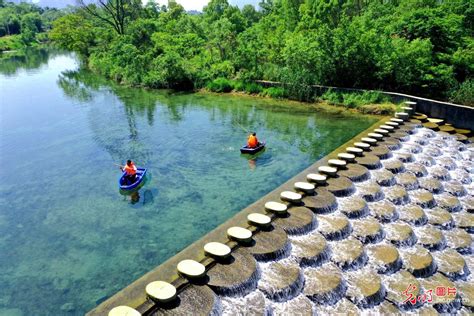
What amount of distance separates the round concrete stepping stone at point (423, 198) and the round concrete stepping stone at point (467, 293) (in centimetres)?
296

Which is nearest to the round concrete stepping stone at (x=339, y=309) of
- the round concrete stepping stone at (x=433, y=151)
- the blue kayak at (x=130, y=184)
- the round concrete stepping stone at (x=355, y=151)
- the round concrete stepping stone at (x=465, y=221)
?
the round concrete stepping stone at (x=465, y=221)

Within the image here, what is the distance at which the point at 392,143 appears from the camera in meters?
14.0

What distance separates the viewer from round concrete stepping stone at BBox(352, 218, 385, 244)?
27.0 feet

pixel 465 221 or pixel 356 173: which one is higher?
pixel 356 173

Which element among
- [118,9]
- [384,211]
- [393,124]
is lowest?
[384,211]

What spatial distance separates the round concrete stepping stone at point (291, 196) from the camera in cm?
927

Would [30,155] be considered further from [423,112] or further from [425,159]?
[423,112]

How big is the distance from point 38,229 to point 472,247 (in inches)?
477

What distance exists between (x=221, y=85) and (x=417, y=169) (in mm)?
18348

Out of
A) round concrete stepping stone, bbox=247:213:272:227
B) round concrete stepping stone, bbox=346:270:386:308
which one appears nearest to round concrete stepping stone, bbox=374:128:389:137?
round concrete stepping stone, bbox=247:213:272:227

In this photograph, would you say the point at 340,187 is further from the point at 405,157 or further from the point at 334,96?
the point at 334,96

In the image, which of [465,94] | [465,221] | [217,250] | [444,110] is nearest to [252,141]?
[217,250]

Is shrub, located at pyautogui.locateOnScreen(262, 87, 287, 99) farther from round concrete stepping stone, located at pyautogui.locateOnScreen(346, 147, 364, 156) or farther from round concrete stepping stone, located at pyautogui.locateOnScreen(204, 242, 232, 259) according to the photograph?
round concrete stepping stone, located at pyautogui.locateOnScreen(204, 242, 232, 259)

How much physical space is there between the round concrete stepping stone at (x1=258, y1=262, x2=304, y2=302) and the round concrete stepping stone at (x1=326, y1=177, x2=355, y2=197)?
3599 millimetres
